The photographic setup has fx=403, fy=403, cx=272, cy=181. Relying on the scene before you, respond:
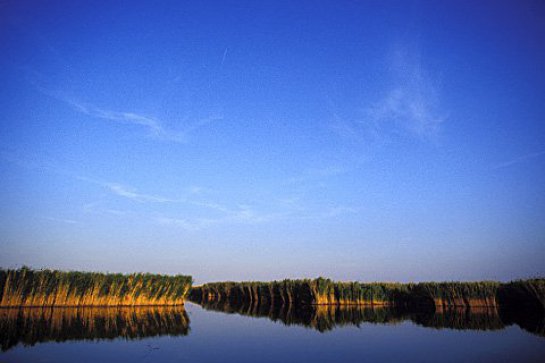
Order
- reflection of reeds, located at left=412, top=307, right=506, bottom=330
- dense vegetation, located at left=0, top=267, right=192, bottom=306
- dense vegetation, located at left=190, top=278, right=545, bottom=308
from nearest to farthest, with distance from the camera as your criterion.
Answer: reflection of reeds, located at left=412, top=307, right=506, bottom=330 < dense vegetation, located at left=0, top=267, right=192, bottom=306 < dense vegetation, located at left=190, top=278, right=545, bottom=308

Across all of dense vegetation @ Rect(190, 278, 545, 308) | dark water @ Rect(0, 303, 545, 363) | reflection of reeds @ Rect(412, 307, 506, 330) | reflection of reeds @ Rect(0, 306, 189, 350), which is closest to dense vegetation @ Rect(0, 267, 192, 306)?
reflection of reeds @ Rect(0, 306, 189, 350)

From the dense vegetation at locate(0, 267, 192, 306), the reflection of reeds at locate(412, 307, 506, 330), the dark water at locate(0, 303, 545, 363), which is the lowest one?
the dark water at locate(0, 303, 545, 363)

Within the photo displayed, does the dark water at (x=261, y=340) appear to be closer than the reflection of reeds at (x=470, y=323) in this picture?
Yes

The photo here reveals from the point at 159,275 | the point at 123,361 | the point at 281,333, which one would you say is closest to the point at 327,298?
the point at 159,275

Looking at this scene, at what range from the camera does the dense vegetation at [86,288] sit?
24219 mm

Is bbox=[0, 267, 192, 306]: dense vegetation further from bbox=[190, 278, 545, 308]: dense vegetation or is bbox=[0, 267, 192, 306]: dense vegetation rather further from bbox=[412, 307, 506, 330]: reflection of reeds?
bbox=[412, 307, 506, 330]: reflection of reeds

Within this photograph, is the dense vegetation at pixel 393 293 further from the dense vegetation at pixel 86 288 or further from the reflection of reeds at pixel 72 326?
the reflection of reeds at pixel 72 326

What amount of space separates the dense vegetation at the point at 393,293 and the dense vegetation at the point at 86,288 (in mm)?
12032

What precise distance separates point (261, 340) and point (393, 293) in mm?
Result: 24014

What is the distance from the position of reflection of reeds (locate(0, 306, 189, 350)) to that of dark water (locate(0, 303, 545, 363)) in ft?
0.12

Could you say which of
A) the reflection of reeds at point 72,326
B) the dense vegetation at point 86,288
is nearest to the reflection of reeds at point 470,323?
the reflection of reeds at point 72,326

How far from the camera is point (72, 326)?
58.5 ft

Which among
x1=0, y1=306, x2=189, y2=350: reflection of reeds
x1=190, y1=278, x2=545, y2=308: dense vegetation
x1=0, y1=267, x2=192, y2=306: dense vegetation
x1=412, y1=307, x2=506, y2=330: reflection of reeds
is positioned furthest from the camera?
x1=190, y1=278, x2=545, y2=308: dense vegetation

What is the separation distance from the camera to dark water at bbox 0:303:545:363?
40.9ft
